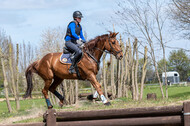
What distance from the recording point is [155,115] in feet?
14.9

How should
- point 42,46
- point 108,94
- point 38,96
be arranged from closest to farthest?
point 108,94
point 42,46
point 38,96

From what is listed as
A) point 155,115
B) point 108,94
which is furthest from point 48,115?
point 108,94

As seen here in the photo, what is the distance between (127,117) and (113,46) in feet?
9.88

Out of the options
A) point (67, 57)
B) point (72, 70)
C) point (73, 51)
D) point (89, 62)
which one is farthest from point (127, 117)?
point (67, 57)

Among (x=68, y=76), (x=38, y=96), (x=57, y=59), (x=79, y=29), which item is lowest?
(x=38, y=96)

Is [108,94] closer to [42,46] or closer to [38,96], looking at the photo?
[42,46]

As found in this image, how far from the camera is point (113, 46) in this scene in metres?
7.39

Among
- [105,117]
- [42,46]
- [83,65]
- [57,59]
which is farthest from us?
[42,46]

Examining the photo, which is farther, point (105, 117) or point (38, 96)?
point (38, 96)

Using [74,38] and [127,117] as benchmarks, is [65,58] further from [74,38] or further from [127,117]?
[127,117]

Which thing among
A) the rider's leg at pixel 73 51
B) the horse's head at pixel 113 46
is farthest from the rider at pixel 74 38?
the horse's head at pixel 113 46

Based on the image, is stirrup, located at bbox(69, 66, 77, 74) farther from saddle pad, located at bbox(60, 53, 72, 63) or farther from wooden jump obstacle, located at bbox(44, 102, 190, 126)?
wooden jump obstacle, located at bbox(44, 102, 190, 126)

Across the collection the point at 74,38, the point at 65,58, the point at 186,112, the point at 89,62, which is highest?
the point at 74,38

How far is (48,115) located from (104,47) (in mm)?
3120
